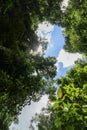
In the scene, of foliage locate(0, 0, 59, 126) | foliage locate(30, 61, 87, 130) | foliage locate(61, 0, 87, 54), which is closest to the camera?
foliage locate(30, 61, 87, 130)

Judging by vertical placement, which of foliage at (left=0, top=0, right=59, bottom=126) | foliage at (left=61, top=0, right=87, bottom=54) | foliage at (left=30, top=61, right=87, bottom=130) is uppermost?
foliage at (left=61, top=0, right=87, bottom=54)

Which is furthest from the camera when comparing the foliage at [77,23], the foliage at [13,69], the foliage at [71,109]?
the foliage at [77,23]

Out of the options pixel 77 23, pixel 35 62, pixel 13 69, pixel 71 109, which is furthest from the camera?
pixel 77 23

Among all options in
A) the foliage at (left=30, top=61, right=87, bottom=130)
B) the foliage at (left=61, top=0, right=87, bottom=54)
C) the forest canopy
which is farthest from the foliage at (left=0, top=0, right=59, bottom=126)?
the foliage at (left=30, top=61, right=87, bottom=130)

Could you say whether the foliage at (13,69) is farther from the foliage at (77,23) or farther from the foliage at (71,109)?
the foliage at (71,109)

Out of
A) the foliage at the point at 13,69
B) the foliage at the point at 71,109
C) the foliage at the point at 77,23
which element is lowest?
the foliage at the point at 71,109

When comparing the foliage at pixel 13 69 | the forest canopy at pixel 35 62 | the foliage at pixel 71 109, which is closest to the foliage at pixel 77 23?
the forest canopy at pixel 35 62

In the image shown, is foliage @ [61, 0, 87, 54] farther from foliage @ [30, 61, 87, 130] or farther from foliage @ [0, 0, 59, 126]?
foliage @ [30, 61, 87, 130]

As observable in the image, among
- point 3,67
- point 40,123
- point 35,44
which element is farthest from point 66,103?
point 40,123

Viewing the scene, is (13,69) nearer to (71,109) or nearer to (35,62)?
(35,62)

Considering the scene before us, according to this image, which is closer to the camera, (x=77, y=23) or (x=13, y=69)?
(x=13, y=69)

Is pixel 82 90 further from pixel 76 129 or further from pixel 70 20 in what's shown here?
pixel 70 20

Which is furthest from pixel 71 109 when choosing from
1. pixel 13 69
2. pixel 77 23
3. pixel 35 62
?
pixel 77 23

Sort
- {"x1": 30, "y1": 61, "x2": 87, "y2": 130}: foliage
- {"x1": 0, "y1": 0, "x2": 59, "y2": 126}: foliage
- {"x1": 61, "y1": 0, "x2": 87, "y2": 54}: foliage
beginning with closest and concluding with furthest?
{"x1": 30, "y1": 61, "x2": 87, "y2": 130}: foliage → {"x1": 0, "y1": 0, "x2": 59, "y2": 126}: foliage → {"x1": 61, "y1": 0, "x2": 87, "y2": 54}: foliage
